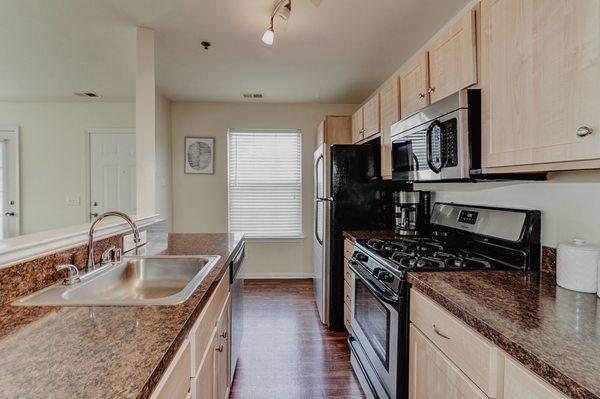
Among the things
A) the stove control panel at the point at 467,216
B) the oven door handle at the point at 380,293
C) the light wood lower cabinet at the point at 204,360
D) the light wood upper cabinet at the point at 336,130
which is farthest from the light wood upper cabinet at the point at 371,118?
the light wood lower cabinet at the point at 204,360

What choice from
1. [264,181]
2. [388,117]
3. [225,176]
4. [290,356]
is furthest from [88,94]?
[290,356]

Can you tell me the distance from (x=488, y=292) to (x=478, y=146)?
2.12 ft

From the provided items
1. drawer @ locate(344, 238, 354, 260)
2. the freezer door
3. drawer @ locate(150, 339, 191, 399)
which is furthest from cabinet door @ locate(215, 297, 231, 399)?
the freezer door

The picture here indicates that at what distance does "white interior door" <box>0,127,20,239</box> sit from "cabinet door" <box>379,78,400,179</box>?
4.99 meters

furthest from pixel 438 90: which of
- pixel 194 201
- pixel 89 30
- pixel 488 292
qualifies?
pixel 194 201

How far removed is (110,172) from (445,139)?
453 centimetres

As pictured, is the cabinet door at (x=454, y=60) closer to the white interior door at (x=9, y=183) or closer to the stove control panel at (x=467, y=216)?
the stove control panel at (x=467, y=216)

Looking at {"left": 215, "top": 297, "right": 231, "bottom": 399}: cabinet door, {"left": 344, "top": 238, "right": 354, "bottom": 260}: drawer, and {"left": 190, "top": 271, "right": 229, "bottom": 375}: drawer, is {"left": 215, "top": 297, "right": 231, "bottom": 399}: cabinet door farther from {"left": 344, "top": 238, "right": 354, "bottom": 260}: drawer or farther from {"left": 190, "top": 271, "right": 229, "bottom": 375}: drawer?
{"left": 344, "top": 238, "right": 354, "bottom": 260}: drawer

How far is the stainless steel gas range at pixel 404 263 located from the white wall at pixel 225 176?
7.69ft

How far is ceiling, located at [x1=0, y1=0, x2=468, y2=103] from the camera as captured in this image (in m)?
2.16

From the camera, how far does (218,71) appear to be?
10.6 feet

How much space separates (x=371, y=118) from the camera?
2.80 m

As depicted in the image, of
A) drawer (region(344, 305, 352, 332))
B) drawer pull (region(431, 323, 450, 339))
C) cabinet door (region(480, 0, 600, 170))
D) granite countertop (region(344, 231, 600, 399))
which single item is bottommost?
drawer (region(344, 305, 352, 332))

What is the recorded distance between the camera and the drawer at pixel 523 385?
0.72 metres
